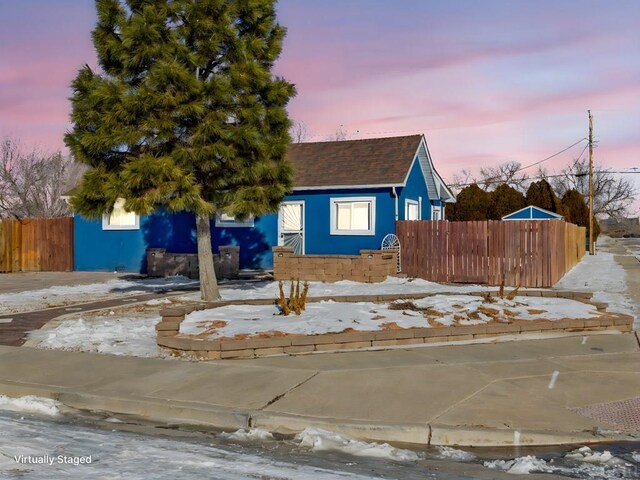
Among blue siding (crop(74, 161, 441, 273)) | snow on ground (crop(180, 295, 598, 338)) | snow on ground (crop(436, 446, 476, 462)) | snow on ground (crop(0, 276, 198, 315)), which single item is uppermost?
blue siding (crop(74, 161, 441, 273))

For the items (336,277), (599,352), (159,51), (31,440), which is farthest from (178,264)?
(31,440)

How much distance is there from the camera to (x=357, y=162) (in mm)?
23844

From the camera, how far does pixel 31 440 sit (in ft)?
17.0

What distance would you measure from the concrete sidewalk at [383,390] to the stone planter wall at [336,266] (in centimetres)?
954

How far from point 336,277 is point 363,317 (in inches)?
337

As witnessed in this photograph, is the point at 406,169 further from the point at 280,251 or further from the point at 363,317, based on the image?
the point at 363,317

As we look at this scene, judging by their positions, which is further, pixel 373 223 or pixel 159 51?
pixel 373 223

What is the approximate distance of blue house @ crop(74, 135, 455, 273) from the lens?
22.5 m

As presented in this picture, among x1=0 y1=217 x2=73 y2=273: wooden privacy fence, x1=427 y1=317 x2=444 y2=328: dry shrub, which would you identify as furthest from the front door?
x1=427 y1=317 x2=444 y2=328: dry shrub

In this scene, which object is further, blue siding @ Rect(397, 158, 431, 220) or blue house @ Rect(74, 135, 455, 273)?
blue siding @ Rect(397, 158, 431, 220)

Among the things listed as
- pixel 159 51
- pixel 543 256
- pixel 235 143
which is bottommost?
pixel 543 256

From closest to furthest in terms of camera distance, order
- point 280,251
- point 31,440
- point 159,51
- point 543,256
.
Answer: point 31,440, point 159,51, point 543,256, point 280,251

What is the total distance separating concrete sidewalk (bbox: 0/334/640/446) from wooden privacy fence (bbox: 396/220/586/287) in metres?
9.33

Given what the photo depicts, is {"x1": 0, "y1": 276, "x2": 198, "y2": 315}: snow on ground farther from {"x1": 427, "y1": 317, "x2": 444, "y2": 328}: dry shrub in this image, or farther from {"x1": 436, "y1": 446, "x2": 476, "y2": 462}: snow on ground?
{"x1": 436, "y1": 446, "x2": 476, "y2": 462}: snow on ground
